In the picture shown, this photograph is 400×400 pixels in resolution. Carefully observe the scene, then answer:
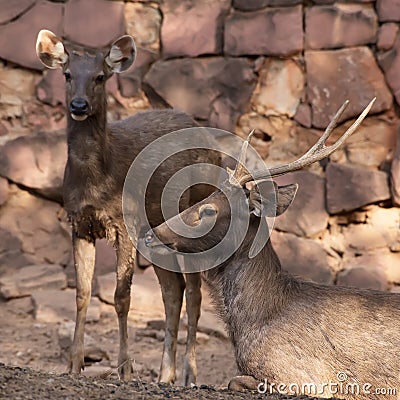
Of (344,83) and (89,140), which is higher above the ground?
(344,83)

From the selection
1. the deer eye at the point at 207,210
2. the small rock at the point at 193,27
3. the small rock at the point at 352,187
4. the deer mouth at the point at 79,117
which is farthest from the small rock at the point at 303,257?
the deer eye at the point at 207,210

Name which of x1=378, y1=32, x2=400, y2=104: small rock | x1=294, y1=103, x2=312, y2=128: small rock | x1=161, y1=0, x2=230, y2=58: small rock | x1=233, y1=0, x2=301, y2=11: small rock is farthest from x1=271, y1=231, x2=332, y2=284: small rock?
x1=233, y1=0, x2=301, y2=11: small rock

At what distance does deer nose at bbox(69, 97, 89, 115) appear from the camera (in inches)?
241

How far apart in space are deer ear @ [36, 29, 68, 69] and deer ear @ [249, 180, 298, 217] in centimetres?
219

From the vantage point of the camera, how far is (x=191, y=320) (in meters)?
7.00

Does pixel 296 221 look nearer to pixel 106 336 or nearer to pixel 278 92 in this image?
pixel 278 92

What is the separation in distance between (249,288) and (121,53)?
2.40 metres

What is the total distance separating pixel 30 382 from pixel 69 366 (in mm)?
1888

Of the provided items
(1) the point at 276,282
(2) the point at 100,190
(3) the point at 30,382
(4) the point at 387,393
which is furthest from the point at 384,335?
(2) the point at 100,190

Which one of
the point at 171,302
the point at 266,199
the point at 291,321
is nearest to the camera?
the point at 291,321

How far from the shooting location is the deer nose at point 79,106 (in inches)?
241

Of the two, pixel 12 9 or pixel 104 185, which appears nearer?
pixel 104 185

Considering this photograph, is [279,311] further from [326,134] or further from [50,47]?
[50,47]

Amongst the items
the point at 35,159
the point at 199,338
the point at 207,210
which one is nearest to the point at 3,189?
the point at 35,159
